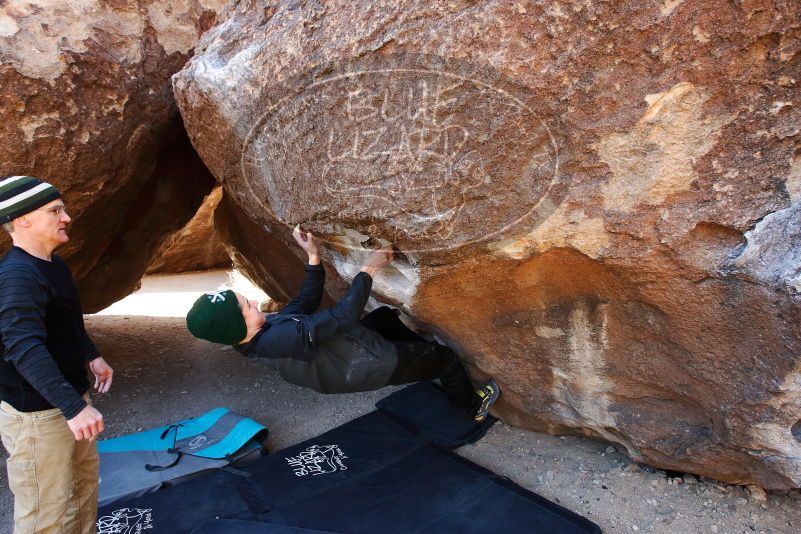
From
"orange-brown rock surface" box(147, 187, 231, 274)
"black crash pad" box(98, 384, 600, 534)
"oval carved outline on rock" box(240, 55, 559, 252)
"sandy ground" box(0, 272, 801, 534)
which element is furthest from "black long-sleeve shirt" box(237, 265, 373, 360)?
"orange-brown rock surface" box(147, 187, 231, 274)

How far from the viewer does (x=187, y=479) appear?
2.65 metres

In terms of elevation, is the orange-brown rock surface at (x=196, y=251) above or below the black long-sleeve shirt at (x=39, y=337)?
below

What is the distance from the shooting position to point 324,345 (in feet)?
7.46

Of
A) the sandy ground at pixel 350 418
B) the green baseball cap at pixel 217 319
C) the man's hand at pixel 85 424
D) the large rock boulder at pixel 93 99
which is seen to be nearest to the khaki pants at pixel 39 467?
the man's hand at pixel 85 424

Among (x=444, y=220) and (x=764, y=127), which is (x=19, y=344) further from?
(x=764, y=127)

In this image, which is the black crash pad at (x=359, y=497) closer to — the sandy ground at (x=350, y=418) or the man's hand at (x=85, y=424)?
the sandy ground at (x=350, y=418)

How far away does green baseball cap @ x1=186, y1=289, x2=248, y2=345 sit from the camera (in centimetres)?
196

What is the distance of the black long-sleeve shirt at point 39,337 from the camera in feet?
5.23

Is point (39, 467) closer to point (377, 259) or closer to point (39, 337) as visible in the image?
point (39, 337)

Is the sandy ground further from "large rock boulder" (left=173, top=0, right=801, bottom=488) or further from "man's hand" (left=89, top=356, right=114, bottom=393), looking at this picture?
"man's hand" (left=89, top=356, right=114, bottom=393)

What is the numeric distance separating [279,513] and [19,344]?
126 centimetres

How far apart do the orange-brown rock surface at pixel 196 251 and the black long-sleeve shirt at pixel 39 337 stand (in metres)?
7.04

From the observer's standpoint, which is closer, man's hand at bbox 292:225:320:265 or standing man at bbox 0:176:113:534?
standing man at bbox 0:176:113:534

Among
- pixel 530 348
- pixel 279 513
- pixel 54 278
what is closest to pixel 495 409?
pixel 530 348
